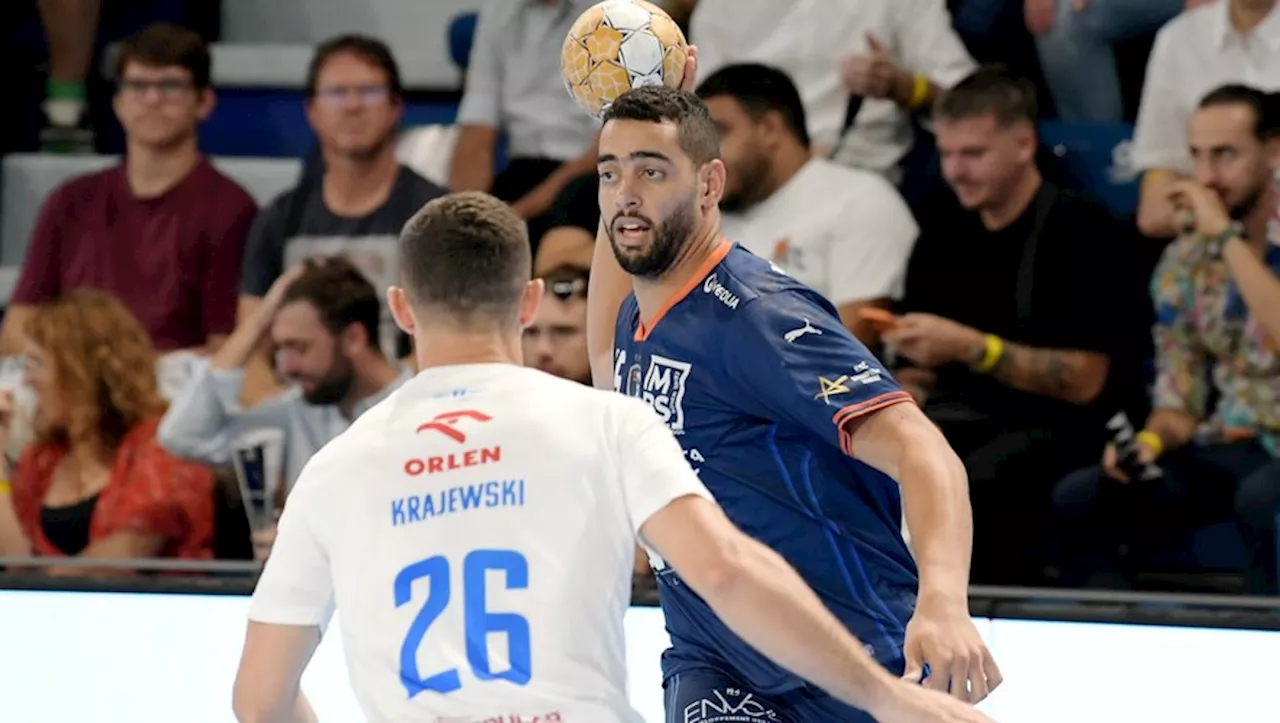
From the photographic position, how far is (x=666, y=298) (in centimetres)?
335

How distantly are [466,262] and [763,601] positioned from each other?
684 millimetres

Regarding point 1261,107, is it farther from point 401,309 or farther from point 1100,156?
point 401,309

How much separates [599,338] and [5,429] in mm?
3557

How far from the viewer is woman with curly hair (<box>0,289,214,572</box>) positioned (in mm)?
6270

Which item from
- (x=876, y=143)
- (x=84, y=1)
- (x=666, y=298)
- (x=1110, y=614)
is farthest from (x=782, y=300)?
(x=84, y=1)

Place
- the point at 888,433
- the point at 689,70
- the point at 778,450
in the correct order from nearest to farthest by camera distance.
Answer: the point at 888,433
the point at 778,450
the point at 689,70

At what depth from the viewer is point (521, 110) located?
7.09 meters

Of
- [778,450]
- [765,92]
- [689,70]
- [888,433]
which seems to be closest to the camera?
[888,433]

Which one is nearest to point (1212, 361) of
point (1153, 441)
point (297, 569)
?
point (1153, 441)

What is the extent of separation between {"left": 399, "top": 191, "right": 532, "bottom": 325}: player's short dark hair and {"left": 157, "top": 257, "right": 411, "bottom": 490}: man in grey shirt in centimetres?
375

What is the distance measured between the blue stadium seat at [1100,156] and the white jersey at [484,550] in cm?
421

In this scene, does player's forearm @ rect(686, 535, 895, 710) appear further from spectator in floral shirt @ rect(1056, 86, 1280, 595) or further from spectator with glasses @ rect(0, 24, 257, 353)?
spectator with glasses @ rect(0, 24, 257, 353)

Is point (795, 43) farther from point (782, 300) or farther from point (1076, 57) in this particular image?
point (782, 300)

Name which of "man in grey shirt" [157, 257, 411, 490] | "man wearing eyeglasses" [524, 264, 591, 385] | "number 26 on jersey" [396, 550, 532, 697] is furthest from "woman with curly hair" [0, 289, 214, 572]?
"number 26 on jersey" [396, 550, 532, 697]
